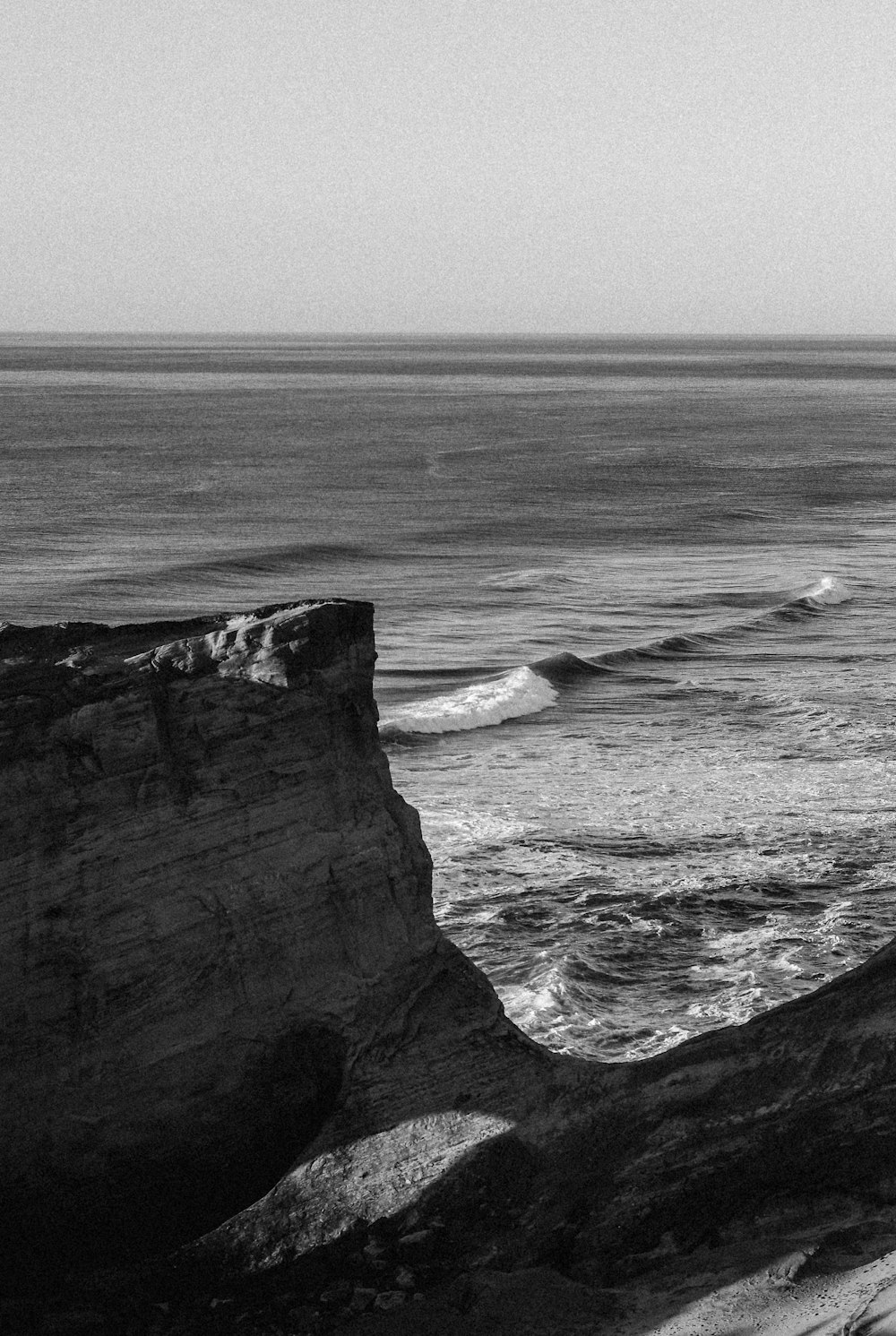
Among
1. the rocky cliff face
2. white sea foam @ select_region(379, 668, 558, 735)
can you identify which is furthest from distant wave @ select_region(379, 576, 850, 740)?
the rocky cliff face

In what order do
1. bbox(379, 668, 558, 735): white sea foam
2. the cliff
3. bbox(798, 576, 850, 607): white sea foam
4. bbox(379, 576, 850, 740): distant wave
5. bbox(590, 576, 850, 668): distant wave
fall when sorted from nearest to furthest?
1. the cliff
2. bbox(379, 668, 558, 735): white sea foam
3. bbox(379, 576, 850, 740): distant wave
4. bbox(590, 576, 850, 668): distant wave
5. bbox(798, 576, 850, 607): white sea foam

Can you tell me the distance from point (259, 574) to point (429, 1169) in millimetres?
34098

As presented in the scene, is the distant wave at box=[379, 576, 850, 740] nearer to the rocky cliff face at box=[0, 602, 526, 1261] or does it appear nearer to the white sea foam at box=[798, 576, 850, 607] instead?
the white sea foam at box=[798, 576, 850, 607]

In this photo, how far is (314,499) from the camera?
2343 inches

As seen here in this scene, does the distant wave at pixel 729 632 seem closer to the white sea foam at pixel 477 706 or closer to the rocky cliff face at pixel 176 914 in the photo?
the white sea foam at pixel 477 706

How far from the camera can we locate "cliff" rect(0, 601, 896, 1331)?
942cm

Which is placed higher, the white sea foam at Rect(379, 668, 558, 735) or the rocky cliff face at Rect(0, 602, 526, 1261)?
the rocky cliff face at Rect(0, 602, 526, 1261)

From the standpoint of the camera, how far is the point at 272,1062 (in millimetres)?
9766

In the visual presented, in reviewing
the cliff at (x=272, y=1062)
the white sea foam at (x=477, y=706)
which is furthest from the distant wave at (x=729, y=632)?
the cliff at (x=272, y=1062)

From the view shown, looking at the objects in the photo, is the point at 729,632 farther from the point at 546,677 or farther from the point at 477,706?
the point at 477,706

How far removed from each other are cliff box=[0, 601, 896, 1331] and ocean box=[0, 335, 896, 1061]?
4.39 metres

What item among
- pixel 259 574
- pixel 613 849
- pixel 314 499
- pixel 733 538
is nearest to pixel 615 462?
pixel 314 499

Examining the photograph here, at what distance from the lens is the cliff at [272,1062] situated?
942cm

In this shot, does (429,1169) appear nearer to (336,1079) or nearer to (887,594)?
(336,1079)
